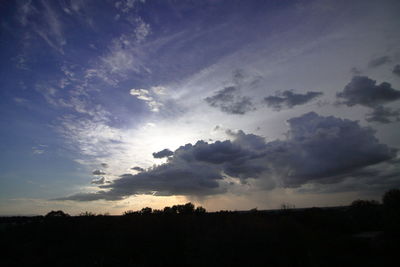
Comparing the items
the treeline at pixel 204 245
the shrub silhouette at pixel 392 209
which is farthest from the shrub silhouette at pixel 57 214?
the shrub silhouette at pixel 392 209

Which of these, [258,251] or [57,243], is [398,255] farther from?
[57,243]

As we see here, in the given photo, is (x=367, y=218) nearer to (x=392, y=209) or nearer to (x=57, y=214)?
(x=392, y=209)

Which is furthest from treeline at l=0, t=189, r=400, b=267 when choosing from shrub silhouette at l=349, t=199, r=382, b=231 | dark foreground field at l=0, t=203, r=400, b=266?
shrub silhouette at l=349, t=199, r=382, b=231

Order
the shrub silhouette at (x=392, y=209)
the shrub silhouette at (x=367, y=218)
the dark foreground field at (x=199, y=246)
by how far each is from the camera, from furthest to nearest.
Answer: the shrub silhouette at (x=367, y=218)
the shrub silhouette at (x=392, y=209)
the dark foreground field at (x=199, y=246)

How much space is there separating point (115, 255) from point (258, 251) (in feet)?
27.9

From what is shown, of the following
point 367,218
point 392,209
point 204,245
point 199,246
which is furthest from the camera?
Answer: point 367,218

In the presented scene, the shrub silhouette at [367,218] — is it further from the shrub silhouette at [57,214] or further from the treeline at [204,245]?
the shrub silhouette at [57,214]

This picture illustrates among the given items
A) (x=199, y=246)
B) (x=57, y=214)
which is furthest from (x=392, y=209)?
(x=57, y=214)

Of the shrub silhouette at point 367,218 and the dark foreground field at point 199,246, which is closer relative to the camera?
the dark foreground field at point 199,246

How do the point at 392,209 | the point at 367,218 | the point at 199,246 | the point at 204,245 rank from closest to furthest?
1. the point at 204,245
2. the point at 199,246
3. the point at 392,209
4. the point at 367,218

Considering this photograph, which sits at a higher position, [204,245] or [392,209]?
[392,209]

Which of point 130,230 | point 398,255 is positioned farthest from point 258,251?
point 130,230

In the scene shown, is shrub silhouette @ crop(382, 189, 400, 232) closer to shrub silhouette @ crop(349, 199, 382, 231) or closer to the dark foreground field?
the dark foreground field

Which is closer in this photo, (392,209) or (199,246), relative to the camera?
(199,246)
